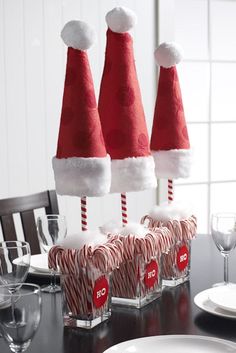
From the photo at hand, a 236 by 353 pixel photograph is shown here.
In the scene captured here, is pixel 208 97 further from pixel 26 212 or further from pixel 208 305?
pixel 208 305

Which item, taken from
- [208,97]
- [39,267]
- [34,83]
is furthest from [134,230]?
[208,97]

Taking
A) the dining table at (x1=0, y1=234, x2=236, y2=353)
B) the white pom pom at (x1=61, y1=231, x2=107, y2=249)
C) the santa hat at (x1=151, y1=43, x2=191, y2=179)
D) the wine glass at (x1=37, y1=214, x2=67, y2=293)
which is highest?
the santa hat at (x1=151, y1=43, x2=191, y2=179)

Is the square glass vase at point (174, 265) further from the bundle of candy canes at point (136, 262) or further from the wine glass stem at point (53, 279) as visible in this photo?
the wine glass stem at point (53, 279)

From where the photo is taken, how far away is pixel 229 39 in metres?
3.78

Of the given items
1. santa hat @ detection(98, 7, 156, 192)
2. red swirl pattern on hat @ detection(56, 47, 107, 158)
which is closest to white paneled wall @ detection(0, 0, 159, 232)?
santa hat @ detection(98, 7, 156, 192)

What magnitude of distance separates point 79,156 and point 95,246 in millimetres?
193

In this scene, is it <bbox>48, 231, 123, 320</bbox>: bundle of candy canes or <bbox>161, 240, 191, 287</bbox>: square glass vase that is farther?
<bbox>161, 240, 191, 287</bbox>: square glass vase

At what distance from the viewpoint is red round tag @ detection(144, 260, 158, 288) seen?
1.42 metres

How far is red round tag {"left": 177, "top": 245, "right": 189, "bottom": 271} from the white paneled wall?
161cm

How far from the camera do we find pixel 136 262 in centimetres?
139

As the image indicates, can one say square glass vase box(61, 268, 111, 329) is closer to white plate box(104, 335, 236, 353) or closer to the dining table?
the dining table

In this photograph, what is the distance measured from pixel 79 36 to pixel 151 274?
56cm

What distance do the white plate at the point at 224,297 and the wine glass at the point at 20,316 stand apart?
468mm

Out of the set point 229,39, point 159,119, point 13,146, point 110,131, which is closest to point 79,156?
point 110,131
